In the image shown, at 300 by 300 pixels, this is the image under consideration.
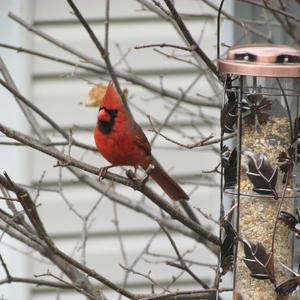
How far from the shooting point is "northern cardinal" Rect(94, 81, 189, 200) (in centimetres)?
319

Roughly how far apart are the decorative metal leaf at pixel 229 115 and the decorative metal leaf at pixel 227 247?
28 cm

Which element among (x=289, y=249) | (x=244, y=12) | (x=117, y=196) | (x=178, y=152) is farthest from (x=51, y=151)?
(x=178, y=152)

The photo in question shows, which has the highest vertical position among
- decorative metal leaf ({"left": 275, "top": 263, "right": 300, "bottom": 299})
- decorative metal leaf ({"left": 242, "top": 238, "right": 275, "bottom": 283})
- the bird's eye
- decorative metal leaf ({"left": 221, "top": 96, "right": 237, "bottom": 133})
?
decorative metal leaf ({"left": 221, "top": 96, "right": 237, "bottom": 133})

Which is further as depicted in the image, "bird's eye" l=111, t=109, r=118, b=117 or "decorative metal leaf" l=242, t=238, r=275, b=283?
"bird's eye" l=111, t=109, r=118, b=117

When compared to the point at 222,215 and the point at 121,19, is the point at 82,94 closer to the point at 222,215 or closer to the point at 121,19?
the point at 121,19

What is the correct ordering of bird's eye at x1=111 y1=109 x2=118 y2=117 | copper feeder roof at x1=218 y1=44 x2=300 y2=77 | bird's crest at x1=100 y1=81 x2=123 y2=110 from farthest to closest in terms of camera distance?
bird's eye at x1=111 y1=109 x2=118 y2=117
bird's crest at x1=100 y1=81 x2=123 y2=110
copper feeder roof at x1=218 y1=44 x2=300 y2=77

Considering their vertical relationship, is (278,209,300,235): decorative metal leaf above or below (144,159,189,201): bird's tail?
above

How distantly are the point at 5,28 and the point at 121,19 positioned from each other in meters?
0.71

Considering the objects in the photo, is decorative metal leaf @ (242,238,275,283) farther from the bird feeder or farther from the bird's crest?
the bird's crest

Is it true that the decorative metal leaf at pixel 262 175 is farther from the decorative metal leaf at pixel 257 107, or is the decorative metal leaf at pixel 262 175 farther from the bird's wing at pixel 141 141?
the bird's wing at pixel 141 141

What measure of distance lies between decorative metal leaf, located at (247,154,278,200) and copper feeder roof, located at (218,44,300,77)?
0.93 ft

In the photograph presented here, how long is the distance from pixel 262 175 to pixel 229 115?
21 centimetres

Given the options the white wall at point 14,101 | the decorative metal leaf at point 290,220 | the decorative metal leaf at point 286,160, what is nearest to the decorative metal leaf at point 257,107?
the decorative metal leaf at point 286,160

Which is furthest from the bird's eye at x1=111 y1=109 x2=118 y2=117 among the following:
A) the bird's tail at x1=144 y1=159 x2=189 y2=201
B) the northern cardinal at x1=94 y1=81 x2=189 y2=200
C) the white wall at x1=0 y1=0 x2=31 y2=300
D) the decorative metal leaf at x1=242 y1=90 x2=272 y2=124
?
the white wall at x1=0 y1=0 x2=31 y2=300
